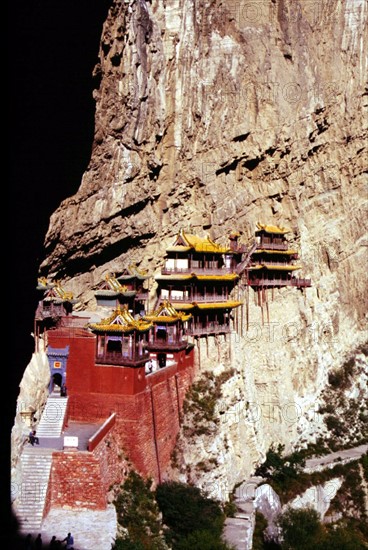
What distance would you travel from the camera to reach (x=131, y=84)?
26125 mm

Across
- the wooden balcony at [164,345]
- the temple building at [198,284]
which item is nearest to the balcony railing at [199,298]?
the temple building at [198,284]

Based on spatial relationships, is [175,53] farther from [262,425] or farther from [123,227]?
[262,425]

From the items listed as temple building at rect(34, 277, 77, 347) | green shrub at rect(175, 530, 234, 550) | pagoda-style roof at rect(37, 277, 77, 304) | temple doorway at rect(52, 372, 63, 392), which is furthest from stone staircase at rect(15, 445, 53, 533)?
pagoda-style roof at rect(37, 277, 77, 304)

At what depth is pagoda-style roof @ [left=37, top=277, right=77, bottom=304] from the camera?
23594 mm

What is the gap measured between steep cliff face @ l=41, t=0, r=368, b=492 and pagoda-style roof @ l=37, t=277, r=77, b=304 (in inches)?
44.2

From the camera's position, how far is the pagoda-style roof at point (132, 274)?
27.4 meters

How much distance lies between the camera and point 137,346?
2069 centimetres

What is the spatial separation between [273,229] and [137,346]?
1575 centimetres

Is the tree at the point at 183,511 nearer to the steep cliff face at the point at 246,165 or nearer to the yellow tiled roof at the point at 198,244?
the steep cliff face at the point at 246,165

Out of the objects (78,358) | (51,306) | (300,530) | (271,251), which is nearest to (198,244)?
(271,251)

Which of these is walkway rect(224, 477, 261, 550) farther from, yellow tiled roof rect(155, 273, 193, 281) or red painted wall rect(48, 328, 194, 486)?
yellow tiled roof rect(155, 273, 193, 281)

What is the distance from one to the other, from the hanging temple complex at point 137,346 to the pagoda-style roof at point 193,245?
4 cm

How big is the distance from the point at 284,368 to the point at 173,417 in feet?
36.4

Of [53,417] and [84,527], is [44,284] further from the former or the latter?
[84,527]
